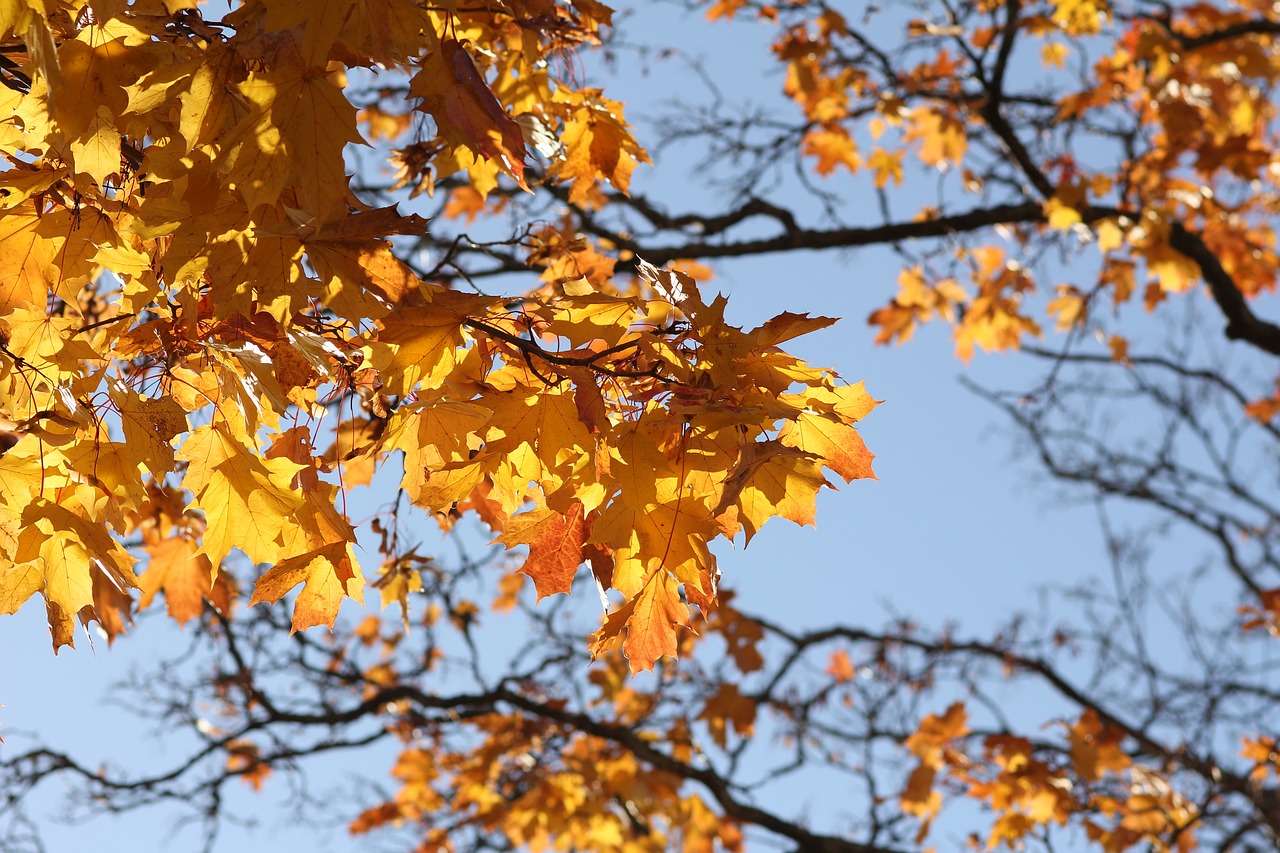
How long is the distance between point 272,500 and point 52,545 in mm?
335

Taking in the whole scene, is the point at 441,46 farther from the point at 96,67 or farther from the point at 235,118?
the point at 96,67

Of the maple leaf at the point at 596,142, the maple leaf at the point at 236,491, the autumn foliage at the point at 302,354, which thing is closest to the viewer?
the autumn foliage at the point at 302,354

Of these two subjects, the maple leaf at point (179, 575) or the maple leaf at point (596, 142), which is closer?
the maple leaf at point (596, 142)

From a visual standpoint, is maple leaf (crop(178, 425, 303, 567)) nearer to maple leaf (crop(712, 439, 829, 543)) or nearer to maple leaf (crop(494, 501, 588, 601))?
maple leaf (crop(494, 501, 588, 601))

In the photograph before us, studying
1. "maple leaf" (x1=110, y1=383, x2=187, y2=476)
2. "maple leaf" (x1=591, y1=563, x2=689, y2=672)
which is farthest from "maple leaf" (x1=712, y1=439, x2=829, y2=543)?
"maple leaf" (x1=110, y1=383, x2=187, y2=476)

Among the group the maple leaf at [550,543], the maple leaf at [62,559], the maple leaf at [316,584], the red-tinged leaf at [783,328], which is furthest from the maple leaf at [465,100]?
the maple leaf at [62,559]

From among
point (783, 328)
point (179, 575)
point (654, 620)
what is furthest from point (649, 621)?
point (179, 575)

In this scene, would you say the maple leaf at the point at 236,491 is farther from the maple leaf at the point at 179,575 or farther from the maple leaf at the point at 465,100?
the maple leaf at the point at 179,575

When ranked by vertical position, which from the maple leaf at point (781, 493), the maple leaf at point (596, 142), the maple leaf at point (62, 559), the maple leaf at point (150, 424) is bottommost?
the maple leaf at point (781, 493)

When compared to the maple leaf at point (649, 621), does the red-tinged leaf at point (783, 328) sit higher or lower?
higher

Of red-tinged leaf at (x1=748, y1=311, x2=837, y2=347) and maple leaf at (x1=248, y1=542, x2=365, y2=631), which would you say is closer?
red-tinged leaf at (x1=748, y1=311, x2=837, y2=347)

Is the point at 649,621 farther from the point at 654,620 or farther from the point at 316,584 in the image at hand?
the point at 316,584

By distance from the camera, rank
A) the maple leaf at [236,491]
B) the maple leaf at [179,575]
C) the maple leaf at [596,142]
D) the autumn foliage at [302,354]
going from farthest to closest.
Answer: the maple leaf at [179,575] < the maple leaf at [596,142] < the maple leaf at [236,491] < the autumn foliage at [302,354]

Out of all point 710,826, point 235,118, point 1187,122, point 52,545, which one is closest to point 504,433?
point 235,118
